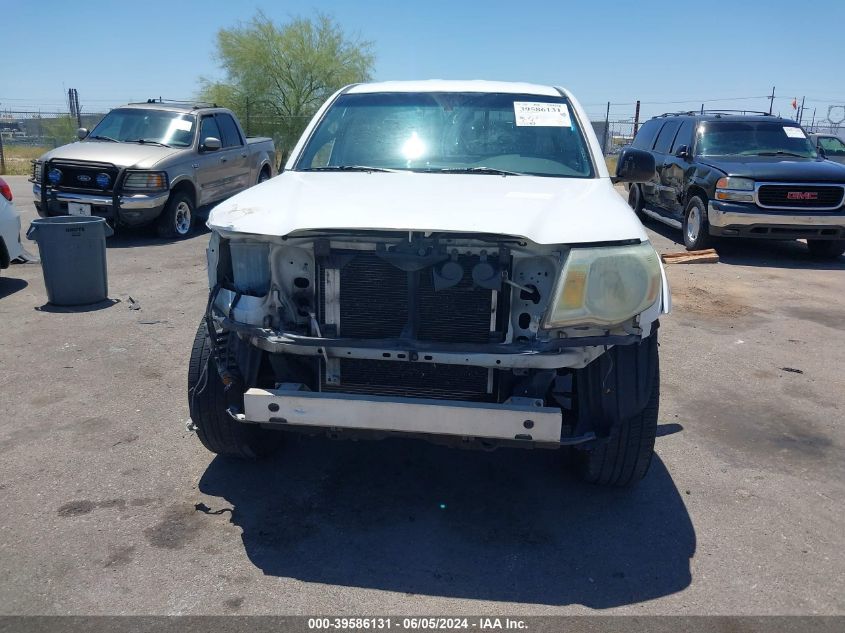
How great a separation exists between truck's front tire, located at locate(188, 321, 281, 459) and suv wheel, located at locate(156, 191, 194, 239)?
7.57 meters

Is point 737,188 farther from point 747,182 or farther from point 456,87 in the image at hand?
point 456,87

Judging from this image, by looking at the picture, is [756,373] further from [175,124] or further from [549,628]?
[175,124]

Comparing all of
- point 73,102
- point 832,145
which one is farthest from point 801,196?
point 73,102

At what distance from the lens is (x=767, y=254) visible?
10945mm

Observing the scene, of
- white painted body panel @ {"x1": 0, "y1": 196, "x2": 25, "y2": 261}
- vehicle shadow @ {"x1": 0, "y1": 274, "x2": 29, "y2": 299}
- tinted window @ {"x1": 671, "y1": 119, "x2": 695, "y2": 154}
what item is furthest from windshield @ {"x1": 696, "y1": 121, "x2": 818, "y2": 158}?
vehicle shadow @ {"x1": 0, "y1": 274, "x2": 29, "y2": 299}

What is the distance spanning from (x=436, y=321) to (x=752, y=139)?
9.63 meters

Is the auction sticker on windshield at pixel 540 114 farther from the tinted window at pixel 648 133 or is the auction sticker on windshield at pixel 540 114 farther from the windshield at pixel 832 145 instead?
the windshield at pixel 832 145

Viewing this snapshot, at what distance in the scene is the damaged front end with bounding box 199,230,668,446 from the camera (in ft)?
9.83

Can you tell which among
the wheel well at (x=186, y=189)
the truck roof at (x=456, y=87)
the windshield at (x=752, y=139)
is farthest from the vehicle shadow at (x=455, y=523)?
the windshield at (x=752, y=139)

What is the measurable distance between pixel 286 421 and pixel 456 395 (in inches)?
29.4

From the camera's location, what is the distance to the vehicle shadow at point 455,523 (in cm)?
303

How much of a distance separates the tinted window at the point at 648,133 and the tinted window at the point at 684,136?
3.51 feet

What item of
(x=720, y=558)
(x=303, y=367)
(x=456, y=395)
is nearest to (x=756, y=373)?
(x=720, y=558)

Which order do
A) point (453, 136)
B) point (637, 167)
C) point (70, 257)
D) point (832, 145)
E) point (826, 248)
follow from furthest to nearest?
1. point (832, 145)
2. point (826, 248)
3. point (70, 257)
4. point (637, 167)
5. point (453, 136)
